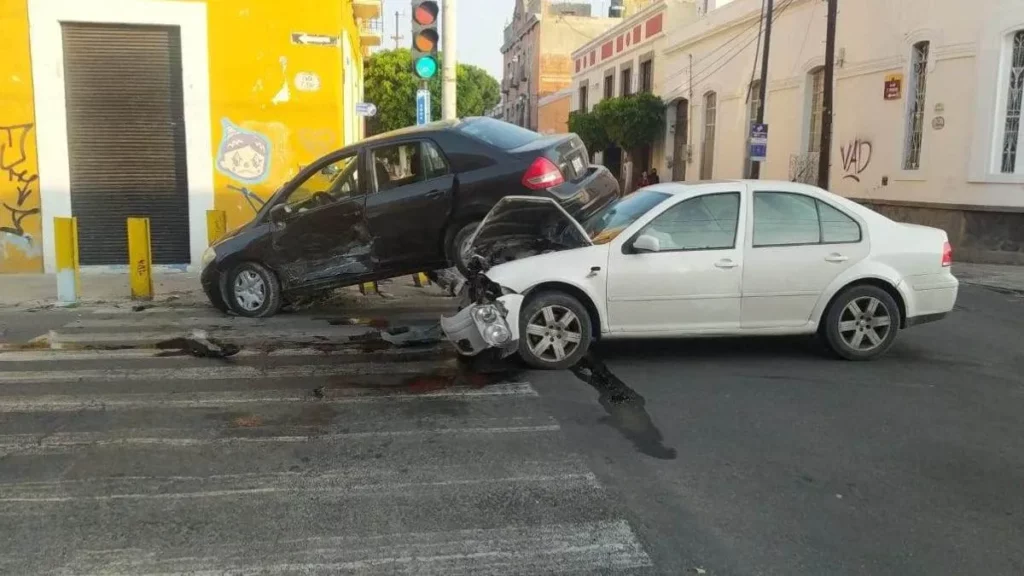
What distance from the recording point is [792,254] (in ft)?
22.5

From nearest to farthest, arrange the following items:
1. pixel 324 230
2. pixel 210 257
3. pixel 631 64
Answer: pixel 324 230 → pixel 210 257 → pixel 631 64

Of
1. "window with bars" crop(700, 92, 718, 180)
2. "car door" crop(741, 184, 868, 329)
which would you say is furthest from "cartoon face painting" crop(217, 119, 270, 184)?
"window with bars" crop(700, 92, 718, 180)

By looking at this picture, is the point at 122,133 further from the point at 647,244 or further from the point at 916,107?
the point at 916,107

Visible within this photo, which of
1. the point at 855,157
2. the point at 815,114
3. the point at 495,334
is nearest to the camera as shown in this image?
the point at 495,334

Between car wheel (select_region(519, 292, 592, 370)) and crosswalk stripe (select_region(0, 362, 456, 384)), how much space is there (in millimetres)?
871

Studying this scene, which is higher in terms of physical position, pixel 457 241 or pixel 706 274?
pixel 457 241

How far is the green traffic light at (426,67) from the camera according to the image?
11078 mm

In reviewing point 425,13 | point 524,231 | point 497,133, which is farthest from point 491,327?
point 425,13

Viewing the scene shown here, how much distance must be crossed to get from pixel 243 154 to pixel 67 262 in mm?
3997

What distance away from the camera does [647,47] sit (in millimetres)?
36656

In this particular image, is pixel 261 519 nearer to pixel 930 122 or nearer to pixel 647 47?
pixel 930 122

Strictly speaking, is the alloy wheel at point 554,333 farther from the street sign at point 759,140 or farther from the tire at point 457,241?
the street sign at point 759,140

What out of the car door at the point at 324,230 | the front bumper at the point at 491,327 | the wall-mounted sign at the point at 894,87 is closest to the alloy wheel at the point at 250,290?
the car door at the point at 324,230

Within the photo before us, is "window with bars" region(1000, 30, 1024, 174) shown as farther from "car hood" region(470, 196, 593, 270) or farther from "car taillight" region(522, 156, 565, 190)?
"car hood" region(470, 196, 593, 270)
